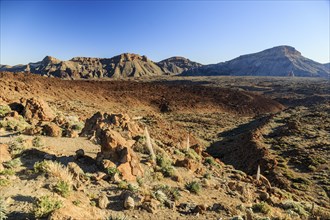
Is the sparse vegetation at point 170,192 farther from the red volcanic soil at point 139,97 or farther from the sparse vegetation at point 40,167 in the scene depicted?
the red volcanic soil at point 139,97

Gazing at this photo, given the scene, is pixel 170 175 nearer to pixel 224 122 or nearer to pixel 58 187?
pixel 58 187

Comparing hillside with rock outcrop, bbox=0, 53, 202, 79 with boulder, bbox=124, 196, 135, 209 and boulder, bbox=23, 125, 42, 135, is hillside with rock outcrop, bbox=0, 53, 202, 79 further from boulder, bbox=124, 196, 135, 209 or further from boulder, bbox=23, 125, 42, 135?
boulder, bbox=124, 196, 135, 209

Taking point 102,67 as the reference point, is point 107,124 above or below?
below

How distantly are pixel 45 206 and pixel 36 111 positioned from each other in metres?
10.8

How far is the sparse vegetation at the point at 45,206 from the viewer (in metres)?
6.00

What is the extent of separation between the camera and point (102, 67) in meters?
163

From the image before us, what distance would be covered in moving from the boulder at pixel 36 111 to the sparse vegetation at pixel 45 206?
32.7ft

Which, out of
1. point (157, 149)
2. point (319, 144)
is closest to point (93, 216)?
point (157, 149)

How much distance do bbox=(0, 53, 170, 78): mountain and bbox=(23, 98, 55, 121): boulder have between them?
125590 mm

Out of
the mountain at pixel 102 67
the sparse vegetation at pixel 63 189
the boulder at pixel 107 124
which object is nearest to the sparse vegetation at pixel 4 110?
the boulder at pixel 107 124

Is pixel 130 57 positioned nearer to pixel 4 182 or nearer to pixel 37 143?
pixel 37 143

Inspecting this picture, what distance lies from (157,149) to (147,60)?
556 ft

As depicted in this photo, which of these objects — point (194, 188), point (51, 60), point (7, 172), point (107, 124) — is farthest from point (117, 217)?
point (51, 60)

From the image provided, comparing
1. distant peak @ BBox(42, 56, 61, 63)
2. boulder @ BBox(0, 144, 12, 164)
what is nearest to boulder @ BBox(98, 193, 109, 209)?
boulder @ BBox(0, 144, 12, 164)
